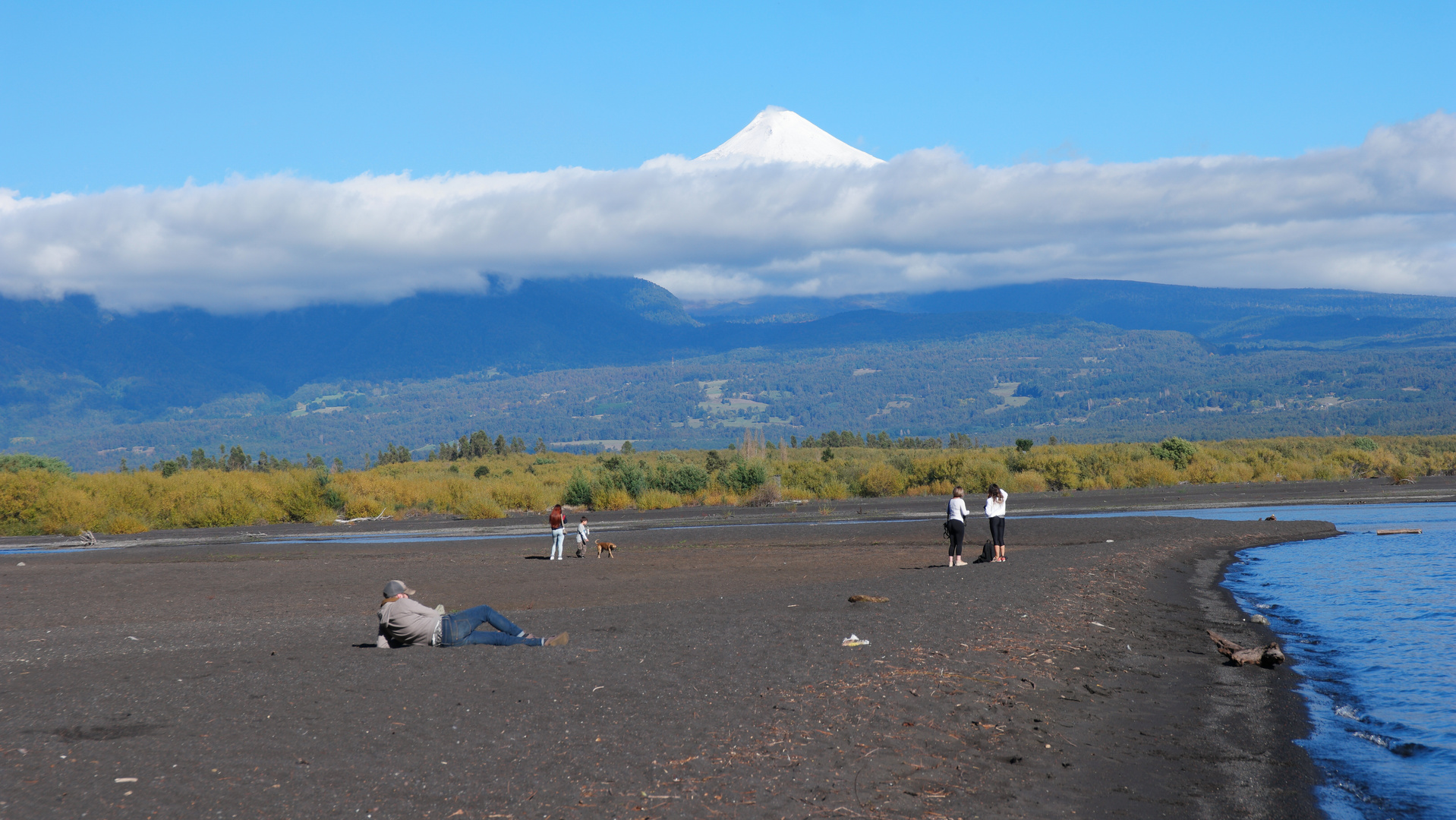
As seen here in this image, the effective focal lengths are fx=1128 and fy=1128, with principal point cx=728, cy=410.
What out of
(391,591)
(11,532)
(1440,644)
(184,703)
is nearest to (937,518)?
(1440,644)

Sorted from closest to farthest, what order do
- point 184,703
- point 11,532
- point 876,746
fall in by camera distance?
point 876,746
point 184,703
point 11,532

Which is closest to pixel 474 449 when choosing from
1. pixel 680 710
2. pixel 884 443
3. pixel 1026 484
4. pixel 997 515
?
pixel 884 443

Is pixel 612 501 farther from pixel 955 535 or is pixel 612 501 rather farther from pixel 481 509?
pixel 955 535

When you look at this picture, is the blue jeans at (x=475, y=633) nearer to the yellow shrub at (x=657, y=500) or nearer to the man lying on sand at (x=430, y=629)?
the man lying on sand at (x=430, y=629)

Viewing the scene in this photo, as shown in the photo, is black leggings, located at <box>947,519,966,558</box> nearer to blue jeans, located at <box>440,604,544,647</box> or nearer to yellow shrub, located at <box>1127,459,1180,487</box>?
blue jeans, located at <box>440,604,544,647</box>

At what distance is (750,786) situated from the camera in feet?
25.6

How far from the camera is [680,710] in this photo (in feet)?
31.9

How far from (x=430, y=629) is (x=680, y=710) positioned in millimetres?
4181

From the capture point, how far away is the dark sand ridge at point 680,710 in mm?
7602

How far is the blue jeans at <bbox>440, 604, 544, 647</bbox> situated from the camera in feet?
41.6

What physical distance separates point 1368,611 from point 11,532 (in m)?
45.8

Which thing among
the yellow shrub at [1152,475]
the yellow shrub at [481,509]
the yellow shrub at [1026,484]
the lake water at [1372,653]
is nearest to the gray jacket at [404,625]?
the lake water at [1372,653]

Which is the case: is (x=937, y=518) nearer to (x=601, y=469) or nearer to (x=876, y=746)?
(x=601, y=469)

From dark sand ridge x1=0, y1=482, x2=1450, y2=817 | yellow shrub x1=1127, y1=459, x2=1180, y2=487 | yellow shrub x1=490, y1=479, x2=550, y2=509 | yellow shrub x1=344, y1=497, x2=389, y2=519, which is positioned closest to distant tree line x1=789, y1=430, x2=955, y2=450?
yellow shrub x1=1127, y1=459, x2=1180, y2=487
